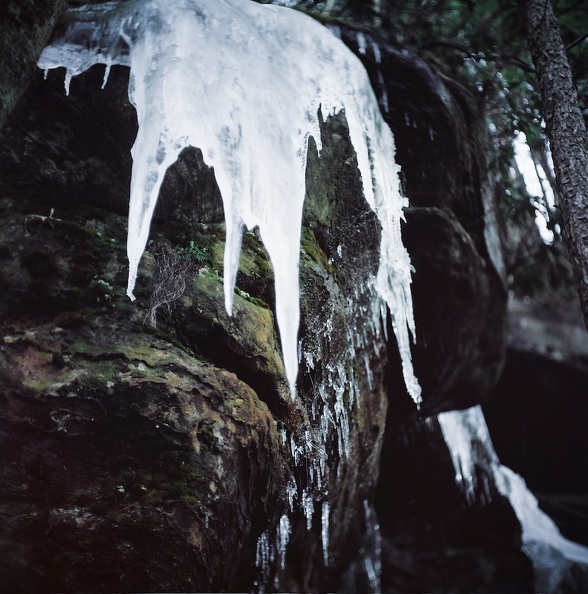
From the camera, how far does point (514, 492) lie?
737cm

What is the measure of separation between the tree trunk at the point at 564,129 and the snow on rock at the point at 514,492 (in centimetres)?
409

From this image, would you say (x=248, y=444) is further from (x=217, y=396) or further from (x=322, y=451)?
(x=322, y=451)

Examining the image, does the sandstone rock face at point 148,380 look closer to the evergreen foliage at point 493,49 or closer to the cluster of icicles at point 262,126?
the cluster of icicles at point 262,126

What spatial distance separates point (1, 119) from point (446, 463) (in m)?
6.66

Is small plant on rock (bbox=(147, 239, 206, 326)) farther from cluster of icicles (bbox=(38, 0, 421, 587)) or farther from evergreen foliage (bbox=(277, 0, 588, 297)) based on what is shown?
evergreen foliage (bbox=(277, 0, 588, 297))

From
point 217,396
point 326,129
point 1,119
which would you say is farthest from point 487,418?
point 1,119

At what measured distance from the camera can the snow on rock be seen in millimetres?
6668

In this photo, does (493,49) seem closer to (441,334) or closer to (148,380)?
(441,334)

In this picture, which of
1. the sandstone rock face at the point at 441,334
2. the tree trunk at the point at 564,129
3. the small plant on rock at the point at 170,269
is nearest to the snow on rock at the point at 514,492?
the sandstone rock face at the point at 441,334

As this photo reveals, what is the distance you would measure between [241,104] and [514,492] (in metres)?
7.49

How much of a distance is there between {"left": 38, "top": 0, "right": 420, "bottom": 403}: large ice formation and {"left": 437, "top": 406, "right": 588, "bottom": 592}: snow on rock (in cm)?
344

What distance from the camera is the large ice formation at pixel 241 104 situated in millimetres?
2979

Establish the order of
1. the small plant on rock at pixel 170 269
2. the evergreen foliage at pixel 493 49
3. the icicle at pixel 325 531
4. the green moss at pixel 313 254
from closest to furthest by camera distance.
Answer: the small plant on rock at pixel 170 269 < the green moss at pixel 313 254 < the icicle at pixel 325 531 < the evergreen foliage at pixel 493 49

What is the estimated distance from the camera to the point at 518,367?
269 inches
